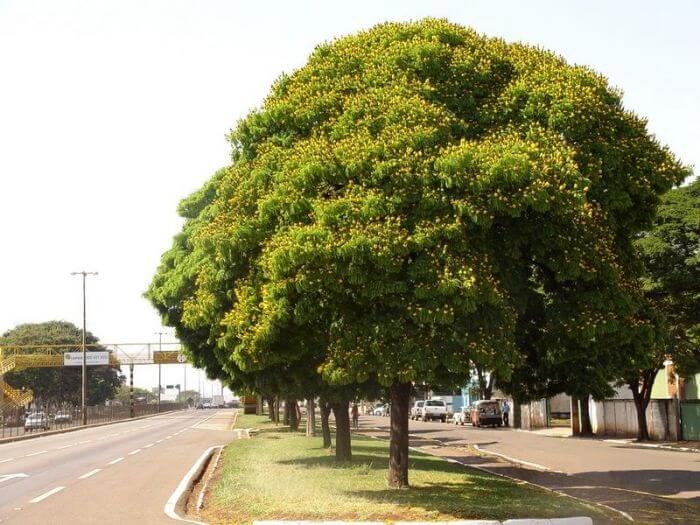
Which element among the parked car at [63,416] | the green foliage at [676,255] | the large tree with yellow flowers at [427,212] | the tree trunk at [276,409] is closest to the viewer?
the large tree with yellow flowers at [427,212]

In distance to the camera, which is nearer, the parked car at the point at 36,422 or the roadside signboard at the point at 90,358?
the parked car at the point at 36,422

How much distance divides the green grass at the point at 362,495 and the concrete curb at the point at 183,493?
51 cm

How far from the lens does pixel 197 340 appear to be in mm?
24078

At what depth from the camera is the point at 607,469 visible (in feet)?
79.8

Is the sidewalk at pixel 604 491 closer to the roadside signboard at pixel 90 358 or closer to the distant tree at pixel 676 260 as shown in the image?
the distant tree at pixel 676 260

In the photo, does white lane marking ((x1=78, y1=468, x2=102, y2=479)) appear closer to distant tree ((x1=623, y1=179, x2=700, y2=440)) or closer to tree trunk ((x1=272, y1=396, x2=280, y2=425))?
distant tree ((x1=623, y1=179, x2=700, y2=440))

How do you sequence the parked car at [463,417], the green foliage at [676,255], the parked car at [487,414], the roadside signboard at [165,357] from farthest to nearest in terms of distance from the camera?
the roadside signboard at [165,357], the parked car at [463,417], the parked car at [487,414], the green foliage at [676,255]

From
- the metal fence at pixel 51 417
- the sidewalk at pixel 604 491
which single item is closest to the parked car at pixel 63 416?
the metal fence at pixel 51 417

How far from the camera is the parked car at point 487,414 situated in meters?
58.3

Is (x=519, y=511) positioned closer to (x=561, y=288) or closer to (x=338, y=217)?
(x=561, y=288)

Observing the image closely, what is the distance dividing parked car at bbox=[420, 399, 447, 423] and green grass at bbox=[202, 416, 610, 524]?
160 feet

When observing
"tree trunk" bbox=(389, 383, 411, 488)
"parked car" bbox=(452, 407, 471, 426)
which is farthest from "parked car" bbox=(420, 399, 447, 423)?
"tree trunk" bbox=(389, 383, 411, 488)

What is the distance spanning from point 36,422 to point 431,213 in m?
51.8

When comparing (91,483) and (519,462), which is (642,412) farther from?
(91,483)
